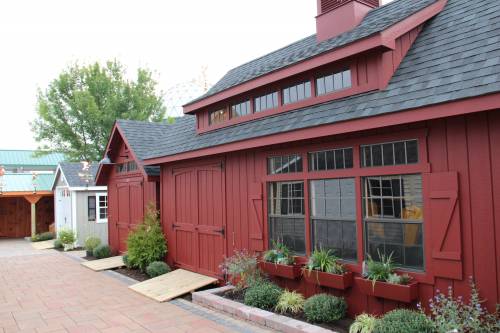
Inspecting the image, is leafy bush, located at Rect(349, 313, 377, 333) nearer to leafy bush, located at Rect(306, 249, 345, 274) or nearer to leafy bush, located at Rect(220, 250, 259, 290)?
leafy bush, located at Rect(306, 249, 345, 274)

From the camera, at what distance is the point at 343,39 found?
6.65 metres

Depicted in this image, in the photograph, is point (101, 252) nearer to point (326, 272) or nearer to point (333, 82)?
point (326, 272)

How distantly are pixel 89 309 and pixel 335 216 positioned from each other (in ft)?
15.0

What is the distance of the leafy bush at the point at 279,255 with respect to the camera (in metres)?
6.39

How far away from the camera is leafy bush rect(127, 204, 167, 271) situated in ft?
33.6

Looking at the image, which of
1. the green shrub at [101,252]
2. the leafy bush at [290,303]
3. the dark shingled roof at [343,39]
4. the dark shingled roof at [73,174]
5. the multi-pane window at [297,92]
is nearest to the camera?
the leafy bush at [290,303]

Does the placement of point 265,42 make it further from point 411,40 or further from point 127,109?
point 411,40

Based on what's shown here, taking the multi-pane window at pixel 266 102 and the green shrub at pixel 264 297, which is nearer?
the green shrub at pixel 264 297

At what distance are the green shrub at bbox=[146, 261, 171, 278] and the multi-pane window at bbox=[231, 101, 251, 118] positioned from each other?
3.90 m

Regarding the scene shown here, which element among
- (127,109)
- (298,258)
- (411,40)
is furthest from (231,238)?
(127,109)

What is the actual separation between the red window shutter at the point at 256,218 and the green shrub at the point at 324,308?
70.5 inches

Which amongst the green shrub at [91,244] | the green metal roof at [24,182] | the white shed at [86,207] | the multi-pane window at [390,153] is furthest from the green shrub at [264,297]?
the green metal roof at [24,182]

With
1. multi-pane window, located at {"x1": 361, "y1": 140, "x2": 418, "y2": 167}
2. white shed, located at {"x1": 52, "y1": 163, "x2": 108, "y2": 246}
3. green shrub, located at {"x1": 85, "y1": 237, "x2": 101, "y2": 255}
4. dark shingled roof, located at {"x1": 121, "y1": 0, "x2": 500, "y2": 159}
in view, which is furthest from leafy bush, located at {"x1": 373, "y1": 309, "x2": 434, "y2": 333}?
white shed, located at {"x1": 52, "y1": 163, "x2": 108, "y2": 246}

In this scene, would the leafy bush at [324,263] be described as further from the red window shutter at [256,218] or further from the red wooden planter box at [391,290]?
the red window shutter at [256,218]
